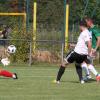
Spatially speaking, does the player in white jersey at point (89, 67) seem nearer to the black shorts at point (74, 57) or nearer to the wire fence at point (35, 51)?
the black shorts at point (74, 57)

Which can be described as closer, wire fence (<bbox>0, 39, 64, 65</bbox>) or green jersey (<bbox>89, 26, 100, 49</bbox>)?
green jersey (<bbox>89, 26, 100, 49</bbox>)

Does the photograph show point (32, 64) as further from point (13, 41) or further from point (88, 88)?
point (88, 88)

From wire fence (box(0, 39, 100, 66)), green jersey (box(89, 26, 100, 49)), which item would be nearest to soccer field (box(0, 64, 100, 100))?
green jersey (box(89, 26, 100, 49))

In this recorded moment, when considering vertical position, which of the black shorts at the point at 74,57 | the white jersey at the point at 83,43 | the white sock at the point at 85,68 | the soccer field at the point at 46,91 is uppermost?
the white jersey at the point at 83,43

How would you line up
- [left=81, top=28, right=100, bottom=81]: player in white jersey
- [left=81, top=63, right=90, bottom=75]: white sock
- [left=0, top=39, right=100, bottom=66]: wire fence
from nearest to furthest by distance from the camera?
1. [left=81, top=28, right=100, bottom=81]: player in white jersey
2. [left=81, top=63, right=90, bottom=75]: white sock
3. [left=0, top=39, right=100, bottom=66]: wire fence

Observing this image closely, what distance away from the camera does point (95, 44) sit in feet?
54.2

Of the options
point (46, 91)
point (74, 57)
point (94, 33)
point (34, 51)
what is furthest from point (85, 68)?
point (34, 51)

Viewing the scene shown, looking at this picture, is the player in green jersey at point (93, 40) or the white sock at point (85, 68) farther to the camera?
the white sock at point (85, 68)

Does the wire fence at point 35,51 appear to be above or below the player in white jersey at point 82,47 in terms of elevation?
below

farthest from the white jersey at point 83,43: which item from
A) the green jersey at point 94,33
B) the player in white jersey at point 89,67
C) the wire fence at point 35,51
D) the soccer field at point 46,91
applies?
the wire fence at point 35,51

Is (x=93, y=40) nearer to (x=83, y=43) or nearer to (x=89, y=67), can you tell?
(x=89, y=67)

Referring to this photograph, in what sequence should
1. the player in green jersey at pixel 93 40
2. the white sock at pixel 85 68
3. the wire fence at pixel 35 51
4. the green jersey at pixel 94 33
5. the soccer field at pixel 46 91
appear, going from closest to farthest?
the soccer field at pixel 46 91, the player in green jersey at pixel 93 40, the green jersey at pixel 94 33, the white sock at pixel 85 68, the wire fence at pixel 35 51

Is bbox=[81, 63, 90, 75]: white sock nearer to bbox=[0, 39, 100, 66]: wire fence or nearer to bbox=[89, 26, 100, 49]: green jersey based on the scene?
bbox=[89, 26, 100, 49]: green jersey

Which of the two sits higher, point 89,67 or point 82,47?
point 82,47
